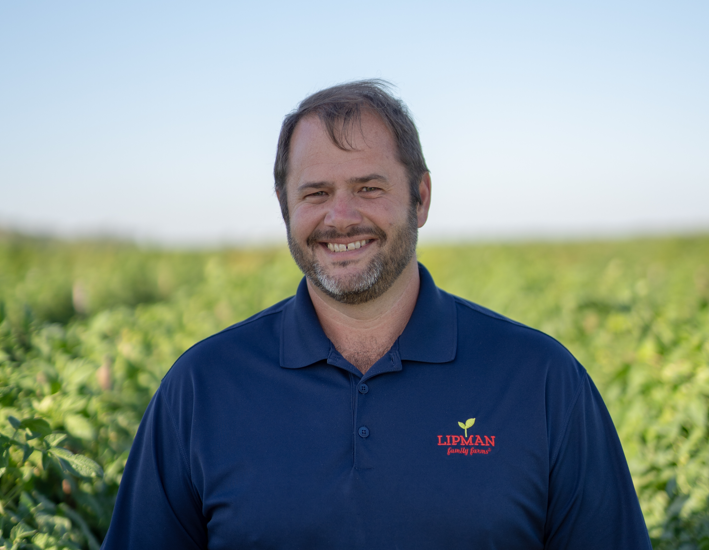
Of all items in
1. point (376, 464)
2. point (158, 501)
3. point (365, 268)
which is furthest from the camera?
point (365, 268)

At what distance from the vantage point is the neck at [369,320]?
7.29ft

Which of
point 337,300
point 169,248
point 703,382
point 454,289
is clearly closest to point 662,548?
point 703,382

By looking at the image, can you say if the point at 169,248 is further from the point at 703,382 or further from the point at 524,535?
the point at 524,535

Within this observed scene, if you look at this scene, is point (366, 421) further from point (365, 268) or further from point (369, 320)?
point (365, 268)

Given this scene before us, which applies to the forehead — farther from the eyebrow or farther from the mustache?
the mustache

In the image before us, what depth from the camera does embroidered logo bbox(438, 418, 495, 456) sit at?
6.22 feet

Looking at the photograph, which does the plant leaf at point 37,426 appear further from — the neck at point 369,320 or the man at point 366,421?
the neck at point 369,320

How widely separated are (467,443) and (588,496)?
1.30 ft

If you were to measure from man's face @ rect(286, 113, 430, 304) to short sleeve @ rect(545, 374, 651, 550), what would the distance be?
2.50 ft

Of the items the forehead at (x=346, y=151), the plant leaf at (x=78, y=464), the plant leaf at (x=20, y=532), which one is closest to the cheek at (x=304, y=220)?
the forehead at (x=346, y=151)

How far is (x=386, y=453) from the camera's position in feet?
6.20

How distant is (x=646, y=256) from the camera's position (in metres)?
22.3

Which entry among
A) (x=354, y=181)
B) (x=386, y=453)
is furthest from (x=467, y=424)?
(x=354, y=181)

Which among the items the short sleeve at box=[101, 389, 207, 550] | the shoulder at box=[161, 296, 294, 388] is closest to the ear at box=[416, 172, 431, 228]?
the shoulder at box=[161, 296, 294, 388]
